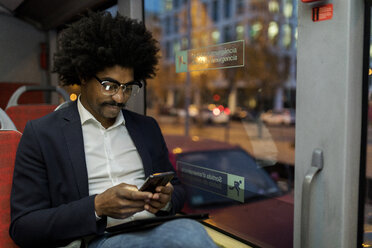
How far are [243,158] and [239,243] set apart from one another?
0.84 m

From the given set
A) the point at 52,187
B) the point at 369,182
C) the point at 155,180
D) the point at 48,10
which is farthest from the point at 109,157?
the point at 48,10

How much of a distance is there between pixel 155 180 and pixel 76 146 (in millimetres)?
454

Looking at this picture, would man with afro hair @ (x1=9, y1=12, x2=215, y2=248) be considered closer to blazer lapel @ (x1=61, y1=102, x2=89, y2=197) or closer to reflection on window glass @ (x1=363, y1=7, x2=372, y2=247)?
blazer lapel @ (x1=61, y1=102, x2=89, y2=197)

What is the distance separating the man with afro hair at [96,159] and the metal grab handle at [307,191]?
39 cm

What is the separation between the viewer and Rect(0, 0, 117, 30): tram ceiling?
308cm

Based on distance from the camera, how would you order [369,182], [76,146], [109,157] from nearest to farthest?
[369,182], [76,146], [109,157]

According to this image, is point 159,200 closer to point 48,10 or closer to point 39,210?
point 39,210

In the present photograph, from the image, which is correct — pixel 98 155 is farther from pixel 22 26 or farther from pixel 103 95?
pixel 22 26

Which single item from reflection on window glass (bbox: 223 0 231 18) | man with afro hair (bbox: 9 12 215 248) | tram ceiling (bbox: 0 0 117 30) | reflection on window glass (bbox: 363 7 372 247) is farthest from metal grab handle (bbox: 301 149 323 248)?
reflection on window glass (bbox: 223 0 231 18)

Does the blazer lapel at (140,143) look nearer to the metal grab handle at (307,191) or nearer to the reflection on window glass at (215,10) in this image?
the metal grab handle at (307,191)

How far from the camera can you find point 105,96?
5.01 feet

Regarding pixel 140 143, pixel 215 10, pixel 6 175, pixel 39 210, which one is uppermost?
pixel 215 10

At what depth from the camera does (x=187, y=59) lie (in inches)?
80.1

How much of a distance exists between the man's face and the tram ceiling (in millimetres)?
1431
